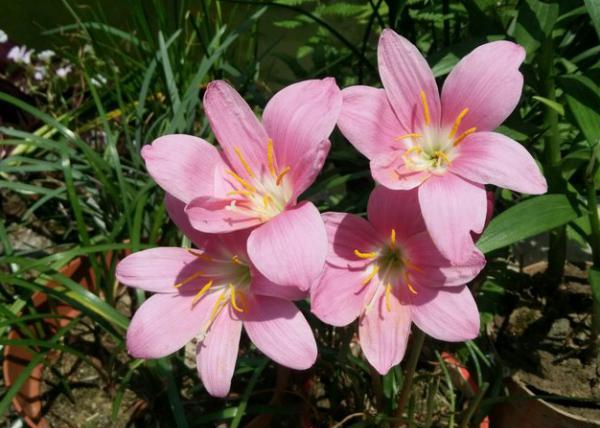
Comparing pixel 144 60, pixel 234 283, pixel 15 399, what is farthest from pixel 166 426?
pixel 144 60

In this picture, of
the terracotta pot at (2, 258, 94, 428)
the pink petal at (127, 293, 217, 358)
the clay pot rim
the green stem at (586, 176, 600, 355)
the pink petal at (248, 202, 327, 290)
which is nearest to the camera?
the pink petal at (248, 202, 327, 290)

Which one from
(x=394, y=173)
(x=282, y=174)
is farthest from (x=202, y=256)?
(x=394, y=173)

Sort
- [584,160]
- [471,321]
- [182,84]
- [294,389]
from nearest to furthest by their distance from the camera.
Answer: [471,321]
[584,160]
[294,389]
[182,84]

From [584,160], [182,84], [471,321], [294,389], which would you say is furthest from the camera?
[182,84]

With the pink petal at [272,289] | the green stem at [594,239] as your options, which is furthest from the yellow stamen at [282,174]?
the green stem at [594,239]

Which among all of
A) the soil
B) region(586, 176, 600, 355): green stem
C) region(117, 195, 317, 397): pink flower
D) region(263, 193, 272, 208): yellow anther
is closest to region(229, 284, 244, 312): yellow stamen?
region(117, 195, 317, 397): pink flower

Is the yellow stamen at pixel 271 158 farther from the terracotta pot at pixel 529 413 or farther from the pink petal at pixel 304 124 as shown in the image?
the terracotta pot at pixel 529 413

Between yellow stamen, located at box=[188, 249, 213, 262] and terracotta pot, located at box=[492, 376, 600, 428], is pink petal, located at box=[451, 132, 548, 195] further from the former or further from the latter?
terracotta pot, located at box=[492, 376, 600, 428]

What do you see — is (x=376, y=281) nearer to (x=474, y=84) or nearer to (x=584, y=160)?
(x=474, y=84)
